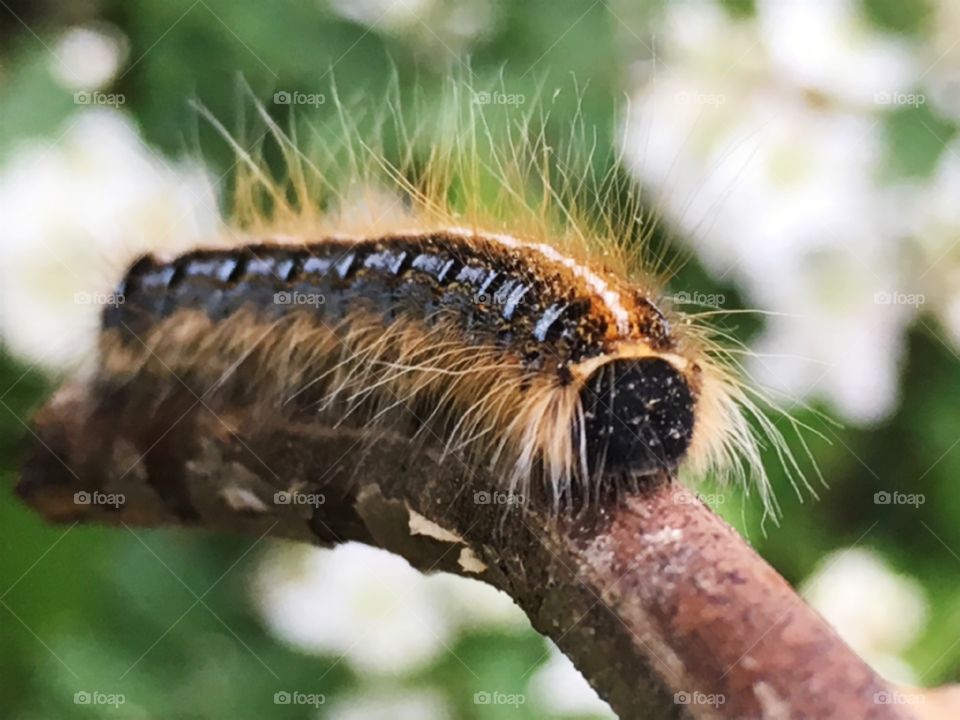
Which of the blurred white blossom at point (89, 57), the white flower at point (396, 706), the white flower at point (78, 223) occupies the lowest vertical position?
the white flower at point (396, 706)

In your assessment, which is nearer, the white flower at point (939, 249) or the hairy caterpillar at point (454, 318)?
the hairy caterpillar at point (454, 318)

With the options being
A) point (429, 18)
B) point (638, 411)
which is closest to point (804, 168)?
point (429, 18)

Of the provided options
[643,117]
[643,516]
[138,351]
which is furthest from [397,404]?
[643,117]

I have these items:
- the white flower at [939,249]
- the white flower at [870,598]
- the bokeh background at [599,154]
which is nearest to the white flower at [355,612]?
the bokeh background at [599,154]

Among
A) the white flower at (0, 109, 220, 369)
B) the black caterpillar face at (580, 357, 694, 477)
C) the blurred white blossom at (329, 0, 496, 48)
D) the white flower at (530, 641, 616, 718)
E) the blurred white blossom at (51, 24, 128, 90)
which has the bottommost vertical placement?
the white flower at (530, 641, 616, 718)

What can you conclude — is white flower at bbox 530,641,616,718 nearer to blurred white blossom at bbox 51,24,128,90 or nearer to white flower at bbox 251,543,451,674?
white flower at bbox 251,543,451,674

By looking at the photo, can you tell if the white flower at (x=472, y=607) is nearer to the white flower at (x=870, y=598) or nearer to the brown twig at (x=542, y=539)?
the brown twig at (x=542, y=539)

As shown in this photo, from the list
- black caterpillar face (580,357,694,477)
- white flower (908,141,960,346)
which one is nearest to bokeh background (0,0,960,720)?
white flower (908,141,960,346)
